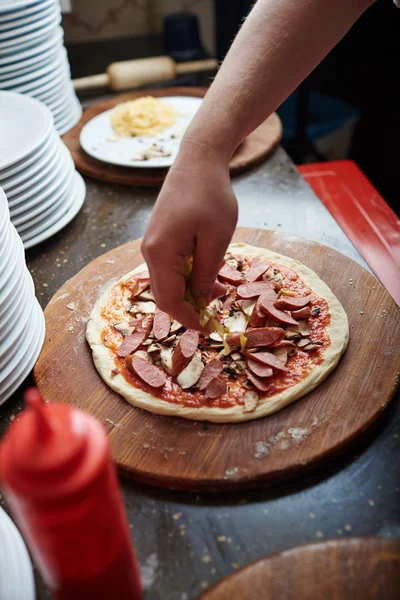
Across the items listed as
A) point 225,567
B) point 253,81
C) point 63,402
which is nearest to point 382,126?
point 253,81

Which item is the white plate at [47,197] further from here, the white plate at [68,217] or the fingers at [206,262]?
the fingers at [206,262]

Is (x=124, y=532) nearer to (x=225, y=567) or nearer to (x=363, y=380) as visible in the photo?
(x=225, y=567)

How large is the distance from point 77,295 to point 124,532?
948mm

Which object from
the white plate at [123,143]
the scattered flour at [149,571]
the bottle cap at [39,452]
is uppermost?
the bottle cap at [39,452]

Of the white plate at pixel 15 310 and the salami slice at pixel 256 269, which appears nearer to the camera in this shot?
the white plate at pixel 15 310

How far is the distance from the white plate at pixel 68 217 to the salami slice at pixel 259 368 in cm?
89

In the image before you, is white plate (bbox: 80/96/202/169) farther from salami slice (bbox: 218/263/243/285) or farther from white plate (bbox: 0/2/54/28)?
salami slice (bbox: 218/263/243/285)

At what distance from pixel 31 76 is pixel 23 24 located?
199 millimetres

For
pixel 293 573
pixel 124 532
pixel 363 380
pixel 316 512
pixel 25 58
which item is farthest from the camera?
pixel 25 58

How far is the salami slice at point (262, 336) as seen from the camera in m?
1.40

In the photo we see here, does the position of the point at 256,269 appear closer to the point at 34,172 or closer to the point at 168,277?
the point at 168,277

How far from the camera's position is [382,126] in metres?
3.01

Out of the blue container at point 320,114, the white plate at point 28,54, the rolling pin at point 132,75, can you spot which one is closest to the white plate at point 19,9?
the white plate at point 28,54

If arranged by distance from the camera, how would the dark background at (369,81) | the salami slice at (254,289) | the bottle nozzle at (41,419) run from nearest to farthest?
the bottle nozzle at (41,419), the salami slice at (254,289), the dark background at (369,81)
